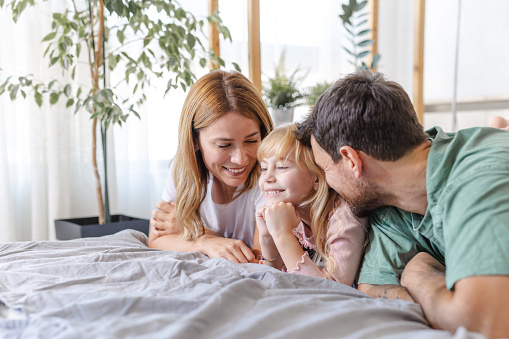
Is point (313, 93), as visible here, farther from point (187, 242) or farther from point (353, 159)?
point (353, 159)

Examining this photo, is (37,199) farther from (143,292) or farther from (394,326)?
(394,326)

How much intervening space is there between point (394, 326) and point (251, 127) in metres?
0.92

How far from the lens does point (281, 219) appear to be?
1351 millimetres

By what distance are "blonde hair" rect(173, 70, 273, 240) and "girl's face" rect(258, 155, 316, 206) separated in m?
0.22

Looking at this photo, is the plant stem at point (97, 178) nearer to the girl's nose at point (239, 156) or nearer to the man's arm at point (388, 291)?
the girl's nose at point (239, 156)

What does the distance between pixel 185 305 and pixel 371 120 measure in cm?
55

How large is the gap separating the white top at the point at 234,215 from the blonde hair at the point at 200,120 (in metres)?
0.03

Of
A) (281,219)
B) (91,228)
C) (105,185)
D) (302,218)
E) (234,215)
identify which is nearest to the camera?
(281,219)

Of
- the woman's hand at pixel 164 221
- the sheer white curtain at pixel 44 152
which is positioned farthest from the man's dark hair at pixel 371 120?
the sheer white curtain at pixel 44 152

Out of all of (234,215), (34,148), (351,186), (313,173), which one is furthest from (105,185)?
(351,186)

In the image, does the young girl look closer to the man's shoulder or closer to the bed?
the man's shoulder

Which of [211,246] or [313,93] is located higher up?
[313,93]

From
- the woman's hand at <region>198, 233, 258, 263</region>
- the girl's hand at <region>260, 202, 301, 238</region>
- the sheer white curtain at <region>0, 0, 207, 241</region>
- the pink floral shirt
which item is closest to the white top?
the woman's hand at <region>198, 233, 258, 263</region>

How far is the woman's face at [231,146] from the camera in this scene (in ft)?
5.11
